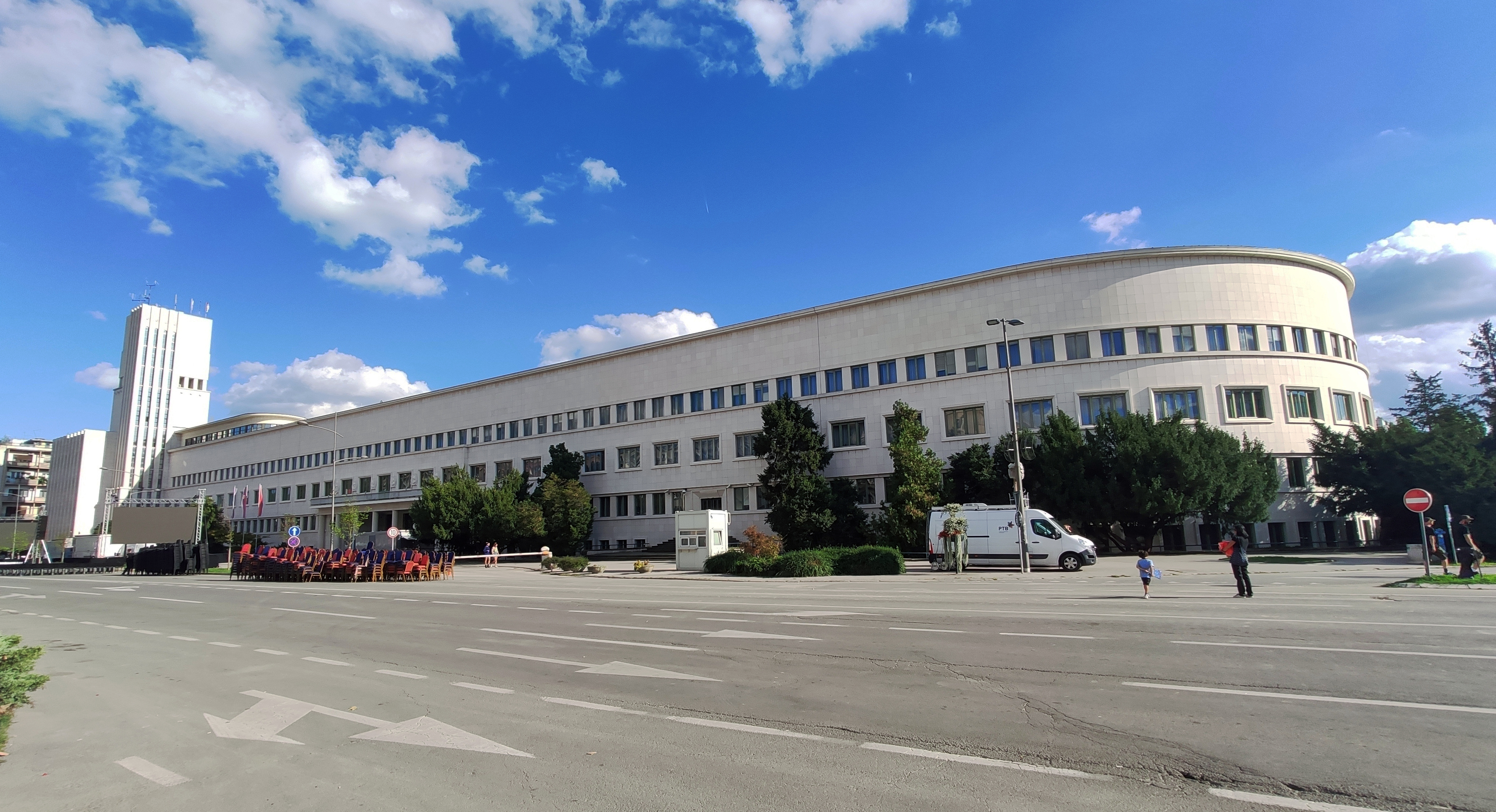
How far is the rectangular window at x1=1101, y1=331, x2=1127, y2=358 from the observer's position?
131 ft

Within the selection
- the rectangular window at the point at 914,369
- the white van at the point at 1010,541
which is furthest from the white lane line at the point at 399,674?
the rectangular window at the point at 914,369

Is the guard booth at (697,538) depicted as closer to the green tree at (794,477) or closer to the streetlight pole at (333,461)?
the green tree at (794,477)

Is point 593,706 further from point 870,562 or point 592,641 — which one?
point 870,562

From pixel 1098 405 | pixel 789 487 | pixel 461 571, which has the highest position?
pixel 1098 405

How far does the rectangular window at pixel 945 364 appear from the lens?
4369cm

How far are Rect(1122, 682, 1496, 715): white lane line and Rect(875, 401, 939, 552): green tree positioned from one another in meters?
28.2

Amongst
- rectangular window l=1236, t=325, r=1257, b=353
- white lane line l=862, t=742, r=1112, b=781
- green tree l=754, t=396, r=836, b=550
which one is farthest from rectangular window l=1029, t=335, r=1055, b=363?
white lane line l=862, t=742, r=1112, b=781

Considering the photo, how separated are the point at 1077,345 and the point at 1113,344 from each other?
179cm

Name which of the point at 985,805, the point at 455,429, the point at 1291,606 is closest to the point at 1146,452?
the point at 1291,606

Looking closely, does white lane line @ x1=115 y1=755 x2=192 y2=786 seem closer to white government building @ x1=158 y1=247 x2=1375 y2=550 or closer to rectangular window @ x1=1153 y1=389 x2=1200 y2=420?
white government building @ x1=158 y1=247 x2=1375 y2=550

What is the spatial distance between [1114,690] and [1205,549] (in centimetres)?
3622

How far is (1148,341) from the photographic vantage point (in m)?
40.0

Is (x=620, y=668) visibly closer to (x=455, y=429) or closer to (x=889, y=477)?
(x=889, y=477)

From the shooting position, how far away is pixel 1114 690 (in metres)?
7.48
